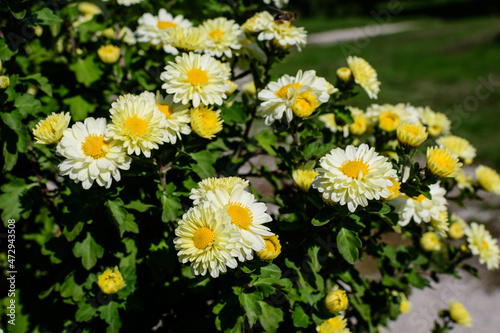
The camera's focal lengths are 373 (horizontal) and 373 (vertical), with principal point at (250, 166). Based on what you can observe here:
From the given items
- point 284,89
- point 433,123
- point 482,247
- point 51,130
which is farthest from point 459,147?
point 51,130

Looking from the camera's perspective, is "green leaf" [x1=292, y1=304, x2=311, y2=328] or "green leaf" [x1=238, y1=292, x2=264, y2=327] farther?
"green leaf" [x1=292, y1=304, x2=311, y2=328]

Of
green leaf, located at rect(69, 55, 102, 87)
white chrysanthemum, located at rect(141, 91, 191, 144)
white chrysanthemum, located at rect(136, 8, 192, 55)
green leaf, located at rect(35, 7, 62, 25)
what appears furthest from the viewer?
green leaf, located at rect(69, 55, 102, 87)

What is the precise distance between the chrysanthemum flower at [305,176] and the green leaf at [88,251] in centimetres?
101

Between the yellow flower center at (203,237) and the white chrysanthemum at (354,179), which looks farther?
the white chrysanthemum at (354,179)

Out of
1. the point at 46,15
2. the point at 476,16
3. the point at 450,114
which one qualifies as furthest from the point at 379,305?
the point at 476,16

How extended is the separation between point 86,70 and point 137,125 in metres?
1.12

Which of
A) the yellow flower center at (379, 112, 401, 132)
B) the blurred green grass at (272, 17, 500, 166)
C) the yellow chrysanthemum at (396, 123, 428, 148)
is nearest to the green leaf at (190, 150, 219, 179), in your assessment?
the yellow chrysanthemum at (396, 123, 428, 148)

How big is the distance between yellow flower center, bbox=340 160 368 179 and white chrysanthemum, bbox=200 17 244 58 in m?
0.89

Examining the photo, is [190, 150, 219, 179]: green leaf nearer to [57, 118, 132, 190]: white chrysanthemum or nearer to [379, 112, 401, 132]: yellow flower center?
[57, 118, 132, 190]: white chrysanthemum

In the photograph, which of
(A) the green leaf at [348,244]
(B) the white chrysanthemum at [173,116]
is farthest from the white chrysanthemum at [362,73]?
(B) the white chrysanthemum at [173,116]

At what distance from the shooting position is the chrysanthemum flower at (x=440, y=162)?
1.58 meters

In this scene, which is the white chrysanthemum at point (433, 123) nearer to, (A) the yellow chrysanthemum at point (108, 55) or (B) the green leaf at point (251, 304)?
(B) the green leaf at point (251, 304)

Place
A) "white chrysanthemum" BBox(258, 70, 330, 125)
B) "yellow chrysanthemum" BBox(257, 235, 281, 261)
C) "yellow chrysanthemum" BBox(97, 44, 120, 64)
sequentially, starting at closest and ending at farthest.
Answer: "yellow chrysanthemum" BBox(257, 235, 281, 261), "white chrysanthemum" BBox(258, 70, 330, 125), "yellow chrysanthemum" BBox(97, 44, 120, 64)

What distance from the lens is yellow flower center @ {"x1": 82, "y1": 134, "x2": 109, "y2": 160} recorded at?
4.77ft
